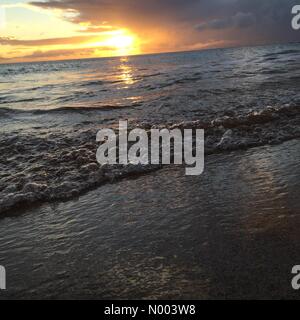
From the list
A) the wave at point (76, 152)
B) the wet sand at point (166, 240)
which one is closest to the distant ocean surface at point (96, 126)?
the wave at point (76, 152)

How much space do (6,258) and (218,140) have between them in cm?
519

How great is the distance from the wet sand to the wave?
1.53 feet

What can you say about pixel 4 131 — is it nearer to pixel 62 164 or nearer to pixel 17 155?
pixel 17 155

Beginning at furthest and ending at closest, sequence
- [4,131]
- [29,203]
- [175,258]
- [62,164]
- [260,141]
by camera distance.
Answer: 1. [4,131]
2. [260,141]
3. [62,164]
4. [29,203]
5. [175,258]

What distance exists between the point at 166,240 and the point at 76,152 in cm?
424

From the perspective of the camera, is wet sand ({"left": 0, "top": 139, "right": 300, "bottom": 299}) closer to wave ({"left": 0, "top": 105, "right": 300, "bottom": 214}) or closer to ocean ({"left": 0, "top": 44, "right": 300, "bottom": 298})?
ocean ({"left": 0, "top": 44, "right": 300, "bottom": 298})

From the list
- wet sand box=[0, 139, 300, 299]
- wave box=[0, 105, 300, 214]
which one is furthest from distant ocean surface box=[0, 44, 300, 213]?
wet sand box=[0, 139, 300, 299]

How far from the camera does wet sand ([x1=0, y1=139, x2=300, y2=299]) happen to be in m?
3.12

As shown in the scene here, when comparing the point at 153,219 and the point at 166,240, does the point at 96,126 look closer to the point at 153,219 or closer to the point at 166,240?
the point at 153,219

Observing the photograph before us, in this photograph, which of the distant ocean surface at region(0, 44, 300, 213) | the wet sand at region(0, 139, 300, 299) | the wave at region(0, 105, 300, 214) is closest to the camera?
the wet sand at region(0, 139, 300, 299)

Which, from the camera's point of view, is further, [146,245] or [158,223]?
[158,223]

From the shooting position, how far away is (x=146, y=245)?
12.4 ft

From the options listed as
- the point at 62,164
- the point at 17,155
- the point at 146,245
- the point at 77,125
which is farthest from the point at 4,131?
the point at 146,245

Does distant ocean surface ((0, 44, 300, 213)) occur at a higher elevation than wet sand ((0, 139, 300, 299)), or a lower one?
higher
